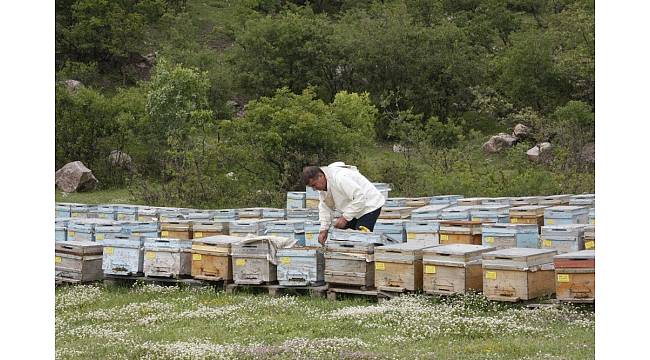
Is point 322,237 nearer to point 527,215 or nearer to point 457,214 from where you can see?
point 457,214

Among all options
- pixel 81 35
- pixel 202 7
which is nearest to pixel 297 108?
pixel 81 35

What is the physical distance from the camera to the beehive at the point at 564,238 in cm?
1202

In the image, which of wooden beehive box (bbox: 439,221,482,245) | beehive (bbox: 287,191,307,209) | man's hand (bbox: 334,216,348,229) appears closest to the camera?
man's hand (bbox: 334,216,348,229)

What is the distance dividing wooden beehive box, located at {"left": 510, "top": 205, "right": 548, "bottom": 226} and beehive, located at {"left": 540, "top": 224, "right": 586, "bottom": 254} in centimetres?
243

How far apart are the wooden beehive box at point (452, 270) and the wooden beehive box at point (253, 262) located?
2419mm

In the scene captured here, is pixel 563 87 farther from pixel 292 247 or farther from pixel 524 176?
pixel 292 247

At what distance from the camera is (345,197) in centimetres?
1255

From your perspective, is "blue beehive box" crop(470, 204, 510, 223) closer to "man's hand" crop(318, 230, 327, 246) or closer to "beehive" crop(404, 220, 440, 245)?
"beehive" crop(404, 220, 440, 245)

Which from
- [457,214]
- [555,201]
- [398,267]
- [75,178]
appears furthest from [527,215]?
[75,178]

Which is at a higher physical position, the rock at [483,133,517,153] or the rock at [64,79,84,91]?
the rock at [64,79,84,91]

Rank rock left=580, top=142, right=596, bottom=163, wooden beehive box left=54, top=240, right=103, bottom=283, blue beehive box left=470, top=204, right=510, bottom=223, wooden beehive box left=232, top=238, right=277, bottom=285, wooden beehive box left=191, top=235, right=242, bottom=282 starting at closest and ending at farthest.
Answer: wooden beehive box left=232, top=238, right=277, bottom=285 → wooden beehive box left=191, top=235, right=242, bottom=282 → wooden beehive box left=54, top=240, right=103, bottom=283 → blue beehive box left=470, top=204, right=510, bottom=223 → rock left=580, top=142, right=596, bottom=163

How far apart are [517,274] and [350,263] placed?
8.02 ft

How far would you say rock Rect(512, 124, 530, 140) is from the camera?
35.3 meters

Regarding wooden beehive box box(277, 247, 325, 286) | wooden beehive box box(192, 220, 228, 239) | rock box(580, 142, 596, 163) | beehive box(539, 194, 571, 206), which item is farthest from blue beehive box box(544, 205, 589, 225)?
rock box(580, 142, 596, 163)
